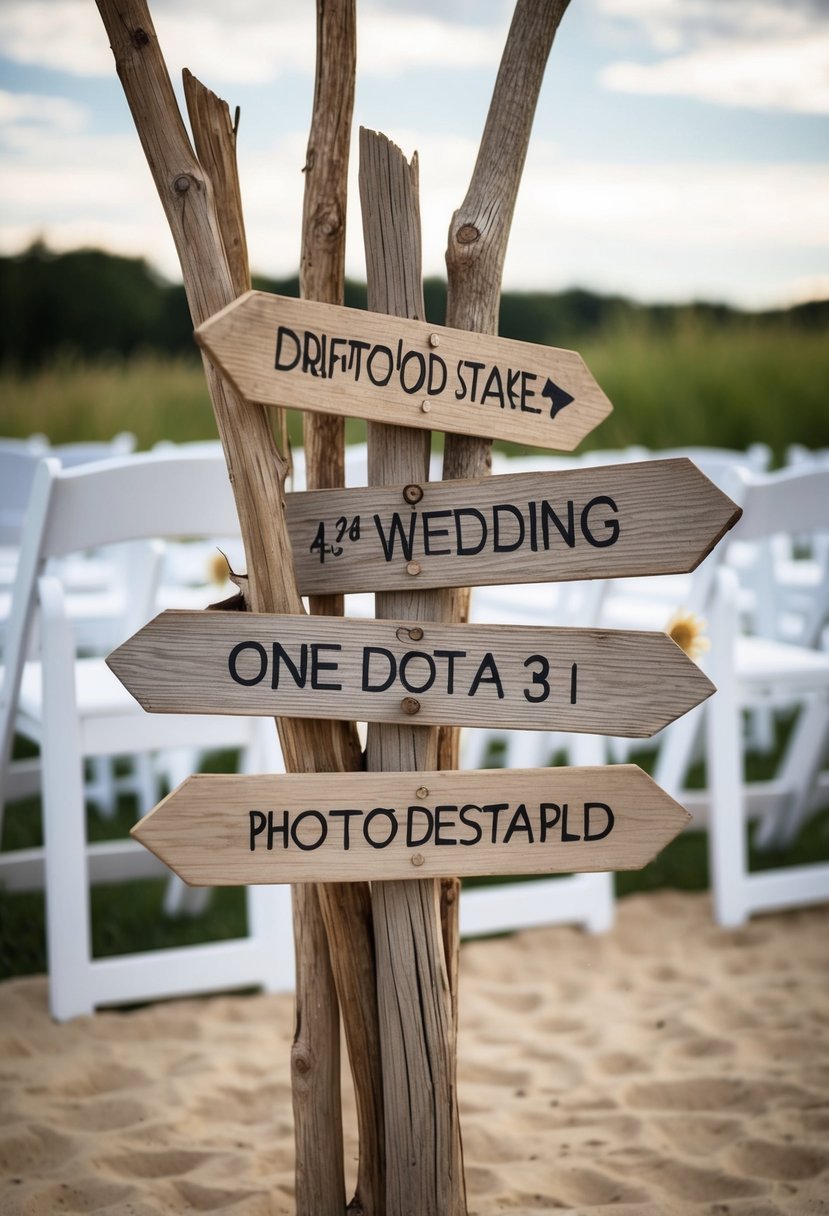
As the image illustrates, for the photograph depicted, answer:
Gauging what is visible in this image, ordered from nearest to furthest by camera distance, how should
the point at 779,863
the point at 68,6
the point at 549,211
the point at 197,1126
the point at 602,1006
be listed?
the point at 197,1126 → the point at 602,1006 → the point at 779,863 → the point at 68,6 → the point at 549,211

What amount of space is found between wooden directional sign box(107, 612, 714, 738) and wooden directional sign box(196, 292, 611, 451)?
222mm

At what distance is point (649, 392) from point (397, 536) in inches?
272

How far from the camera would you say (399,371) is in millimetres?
1182

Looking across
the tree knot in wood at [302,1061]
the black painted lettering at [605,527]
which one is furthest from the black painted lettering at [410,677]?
the tree knot in wood at [302,1061]

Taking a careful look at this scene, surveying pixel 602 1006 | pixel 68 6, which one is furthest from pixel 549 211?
pixel 602 1006

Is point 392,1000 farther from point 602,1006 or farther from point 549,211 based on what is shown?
point 549,211

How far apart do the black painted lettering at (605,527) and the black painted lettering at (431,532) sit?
0.47 feet

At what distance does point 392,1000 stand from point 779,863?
1992 millimetres

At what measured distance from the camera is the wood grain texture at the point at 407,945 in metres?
1.23

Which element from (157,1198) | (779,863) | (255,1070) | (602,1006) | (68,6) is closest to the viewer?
(157,1198)

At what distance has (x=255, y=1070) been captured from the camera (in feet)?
6.10

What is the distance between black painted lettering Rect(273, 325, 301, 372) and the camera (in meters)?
1.11

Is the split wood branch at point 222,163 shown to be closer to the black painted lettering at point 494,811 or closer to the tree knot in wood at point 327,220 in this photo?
the tree knot in wood at point 327,220

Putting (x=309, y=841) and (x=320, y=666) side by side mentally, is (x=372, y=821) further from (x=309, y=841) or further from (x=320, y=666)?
(x=320, y=666)
